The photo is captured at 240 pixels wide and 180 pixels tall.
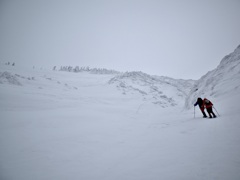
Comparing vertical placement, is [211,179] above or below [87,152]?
above

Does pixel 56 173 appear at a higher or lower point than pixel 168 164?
lower

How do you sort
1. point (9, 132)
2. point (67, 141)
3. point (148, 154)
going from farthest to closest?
1. point (9, 132)
2. point (67, 141)
3. point (148, 154)

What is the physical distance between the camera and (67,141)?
6176 millimetres

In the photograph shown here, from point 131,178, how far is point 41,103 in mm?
13122

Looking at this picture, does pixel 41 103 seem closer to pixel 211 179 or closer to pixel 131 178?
pixel 131 178

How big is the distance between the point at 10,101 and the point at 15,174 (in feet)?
35.5

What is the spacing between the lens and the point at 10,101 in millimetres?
→ 11898

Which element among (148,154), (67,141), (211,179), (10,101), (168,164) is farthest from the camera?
(10,101)

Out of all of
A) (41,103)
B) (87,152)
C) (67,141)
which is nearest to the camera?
(87,152)

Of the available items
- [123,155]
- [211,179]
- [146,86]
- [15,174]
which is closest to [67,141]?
[15,174]

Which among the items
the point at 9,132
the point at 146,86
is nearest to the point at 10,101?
the point at 9,132

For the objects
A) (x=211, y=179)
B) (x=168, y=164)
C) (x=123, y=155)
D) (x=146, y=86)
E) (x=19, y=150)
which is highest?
(x=146, y=86)

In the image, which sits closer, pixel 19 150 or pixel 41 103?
pixel 19 150

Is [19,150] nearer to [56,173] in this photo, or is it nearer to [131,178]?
[56,173]
